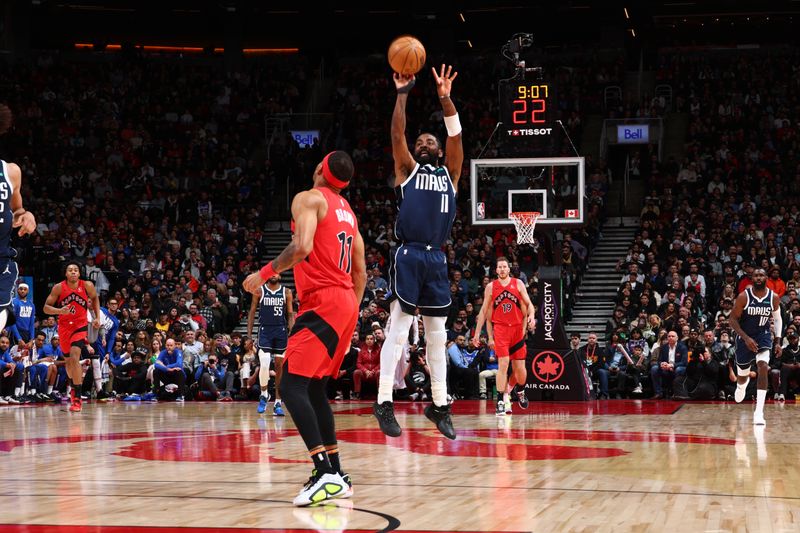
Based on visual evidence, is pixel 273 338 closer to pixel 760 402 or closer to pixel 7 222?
pixel 760 402

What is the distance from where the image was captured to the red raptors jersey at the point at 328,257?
6.06m

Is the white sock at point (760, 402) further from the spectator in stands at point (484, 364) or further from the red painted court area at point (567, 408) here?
the spectator in stands at point (484, 364)

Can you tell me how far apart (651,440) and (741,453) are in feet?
4.39

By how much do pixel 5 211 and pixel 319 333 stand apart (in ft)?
7.09

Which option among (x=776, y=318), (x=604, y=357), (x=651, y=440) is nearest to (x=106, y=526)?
(x=651, y=440)

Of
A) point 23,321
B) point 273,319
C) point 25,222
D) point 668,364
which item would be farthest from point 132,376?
point 25,222

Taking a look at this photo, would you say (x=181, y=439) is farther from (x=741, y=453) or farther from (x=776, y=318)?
(x=776, y=318)

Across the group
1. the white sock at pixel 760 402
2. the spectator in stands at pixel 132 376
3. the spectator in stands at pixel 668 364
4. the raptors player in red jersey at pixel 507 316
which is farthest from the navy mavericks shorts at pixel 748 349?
the spectator in stands at pixel 132 376

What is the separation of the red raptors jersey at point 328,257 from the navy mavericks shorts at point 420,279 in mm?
1430

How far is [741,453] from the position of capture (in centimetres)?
852

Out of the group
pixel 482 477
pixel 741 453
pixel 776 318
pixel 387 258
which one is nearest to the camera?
pixel 482 477

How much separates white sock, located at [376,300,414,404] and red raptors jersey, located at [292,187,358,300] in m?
1.57

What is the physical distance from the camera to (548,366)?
17031 millimetres

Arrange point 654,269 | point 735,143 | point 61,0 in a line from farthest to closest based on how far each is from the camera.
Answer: point 61,0 < point 735,143 < point 654,269
